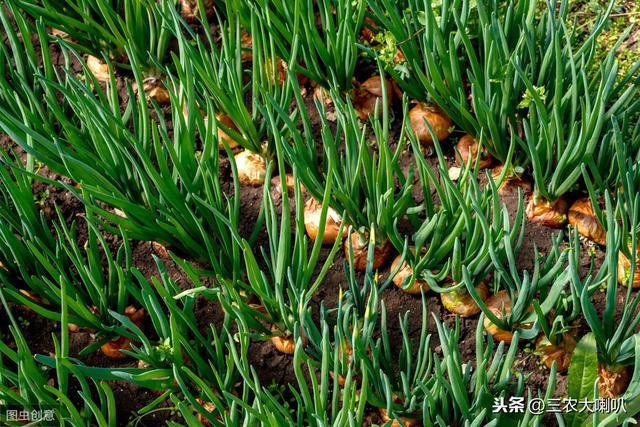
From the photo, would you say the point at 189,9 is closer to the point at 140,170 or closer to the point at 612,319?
the point at 140,170

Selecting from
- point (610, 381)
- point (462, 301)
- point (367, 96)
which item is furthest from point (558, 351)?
point (367, 96)

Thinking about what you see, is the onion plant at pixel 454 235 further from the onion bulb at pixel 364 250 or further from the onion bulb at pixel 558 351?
the onion bulb at pixel 558 351

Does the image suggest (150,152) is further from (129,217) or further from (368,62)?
(368,62)

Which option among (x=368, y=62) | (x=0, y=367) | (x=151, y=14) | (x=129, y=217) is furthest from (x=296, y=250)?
(x=151, y=14)

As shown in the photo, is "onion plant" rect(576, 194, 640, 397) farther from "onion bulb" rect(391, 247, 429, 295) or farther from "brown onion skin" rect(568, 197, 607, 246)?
"onion bulb" rect(391, 247, 429, 295)

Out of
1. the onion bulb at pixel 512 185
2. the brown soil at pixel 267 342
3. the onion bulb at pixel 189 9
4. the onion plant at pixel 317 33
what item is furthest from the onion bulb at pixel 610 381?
the onion bulb at pixel 189 9

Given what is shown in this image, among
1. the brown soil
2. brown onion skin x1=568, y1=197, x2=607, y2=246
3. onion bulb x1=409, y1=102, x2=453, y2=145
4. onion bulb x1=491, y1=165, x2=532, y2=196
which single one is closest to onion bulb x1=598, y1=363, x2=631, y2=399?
the brown soil
